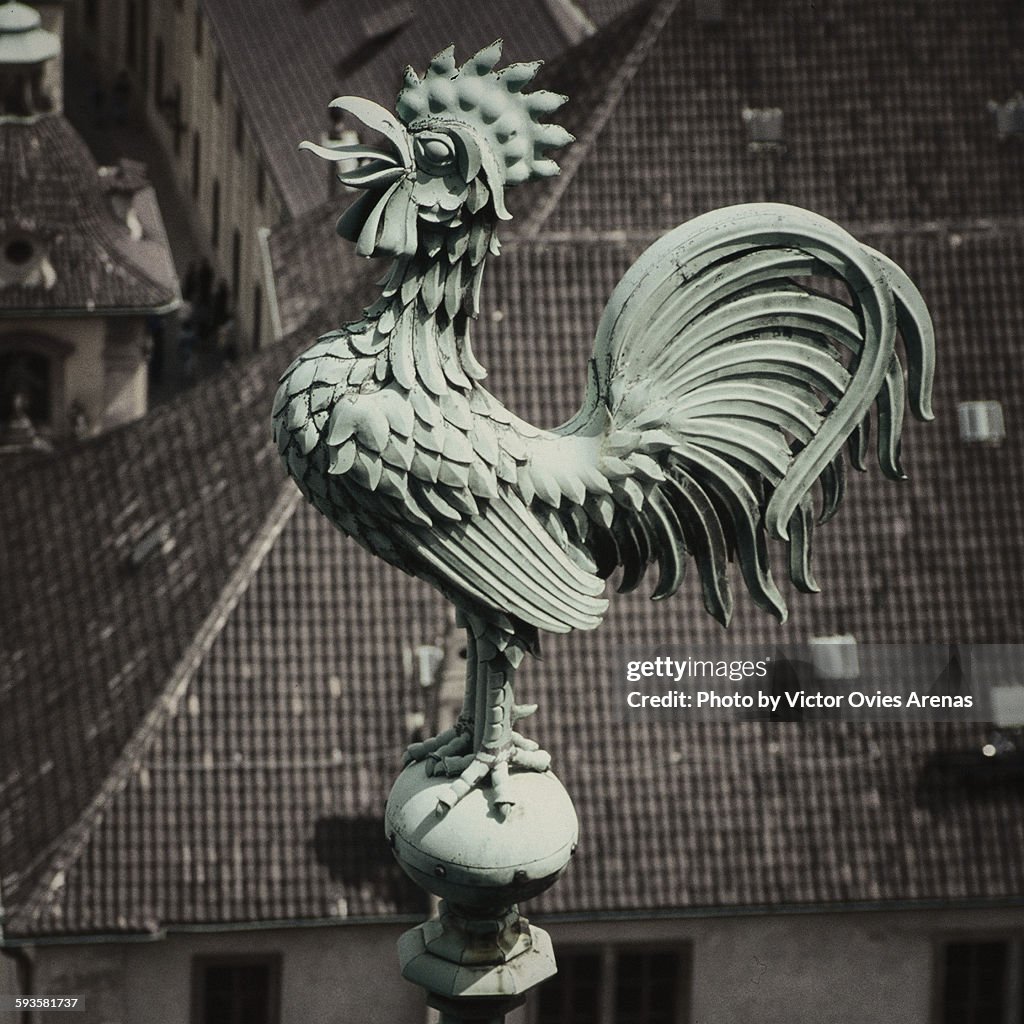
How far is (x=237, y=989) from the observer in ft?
158

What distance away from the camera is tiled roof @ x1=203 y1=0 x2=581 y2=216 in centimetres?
7956

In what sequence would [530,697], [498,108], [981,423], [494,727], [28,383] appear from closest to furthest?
[498,108] < [494,727] < [530,697] < [981,423] < [28,383]

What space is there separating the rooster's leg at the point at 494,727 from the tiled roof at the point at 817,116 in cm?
3489

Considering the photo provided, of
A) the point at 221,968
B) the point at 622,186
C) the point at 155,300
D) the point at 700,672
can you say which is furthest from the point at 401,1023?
the point at 155,300

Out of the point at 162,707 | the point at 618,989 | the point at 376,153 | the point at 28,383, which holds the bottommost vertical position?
the point at 618,989

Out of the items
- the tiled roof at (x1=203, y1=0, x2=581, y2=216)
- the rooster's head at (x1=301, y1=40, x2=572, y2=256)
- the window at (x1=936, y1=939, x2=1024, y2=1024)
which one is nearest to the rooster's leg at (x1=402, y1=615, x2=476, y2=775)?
the rooster's head at (x1=301, y1=40, x2=572, y2=256)

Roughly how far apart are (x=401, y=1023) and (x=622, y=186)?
13.8 metres

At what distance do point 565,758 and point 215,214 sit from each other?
4565 centimetres

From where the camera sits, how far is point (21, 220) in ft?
236

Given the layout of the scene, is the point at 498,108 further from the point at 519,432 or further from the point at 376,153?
the point at 519,432

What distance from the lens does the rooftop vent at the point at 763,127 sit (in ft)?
179

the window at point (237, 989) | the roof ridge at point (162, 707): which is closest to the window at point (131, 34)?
the roof ridge at point (162, 707)

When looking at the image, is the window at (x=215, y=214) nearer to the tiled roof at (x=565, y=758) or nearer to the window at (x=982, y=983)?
the tiled roof at (x=565, y=758)

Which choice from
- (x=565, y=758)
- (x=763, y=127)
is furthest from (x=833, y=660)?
(x=763, y=127)
